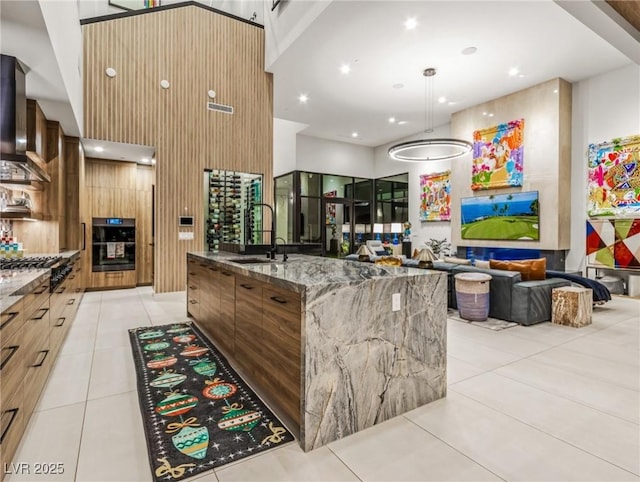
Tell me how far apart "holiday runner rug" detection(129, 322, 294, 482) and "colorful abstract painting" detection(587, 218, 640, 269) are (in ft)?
24.7

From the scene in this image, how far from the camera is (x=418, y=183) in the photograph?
11164 mm

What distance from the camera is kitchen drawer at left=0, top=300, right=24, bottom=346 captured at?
1679 millimetres

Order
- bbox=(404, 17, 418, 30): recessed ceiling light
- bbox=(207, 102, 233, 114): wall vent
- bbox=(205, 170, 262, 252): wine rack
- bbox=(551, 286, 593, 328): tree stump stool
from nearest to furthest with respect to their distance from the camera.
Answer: bbox=(551, 286, 593, 328): tree stump stool < bbox=(404, 17, 418, 30): recessed ceiling light < bbox=(207, 102, 233, 114): wall vent < bbox=(205, 170, 262, 252): wine rack

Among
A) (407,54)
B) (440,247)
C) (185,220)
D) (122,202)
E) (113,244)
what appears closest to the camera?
(407,54)

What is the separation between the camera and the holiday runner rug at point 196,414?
182 cm

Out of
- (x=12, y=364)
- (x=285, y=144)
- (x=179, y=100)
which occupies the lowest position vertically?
(x=12, y=364)

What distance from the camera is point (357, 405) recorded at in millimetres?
2066

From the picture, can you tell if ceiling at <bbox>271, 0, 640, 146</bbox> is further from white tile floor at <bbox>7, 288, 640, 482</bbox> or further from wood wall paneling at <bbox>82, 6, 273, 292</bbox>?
white tile floor at <bbox>7, 288, 640, 482</bbox>

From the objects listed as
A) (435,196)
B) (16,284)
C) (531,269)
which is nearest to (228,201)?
(16,284)

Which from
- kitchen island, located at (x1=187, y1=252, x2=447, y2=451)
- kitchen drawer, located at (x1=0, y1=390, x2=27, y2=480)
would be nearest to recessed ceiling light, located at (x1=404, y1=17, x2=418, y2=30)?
kitchen island, located at (x1=187, y1=252, x2=447, y2=451)

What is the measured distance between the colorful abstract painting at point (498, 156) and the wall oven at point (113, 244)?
322 inches

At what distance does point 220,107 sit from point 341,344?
261 inches

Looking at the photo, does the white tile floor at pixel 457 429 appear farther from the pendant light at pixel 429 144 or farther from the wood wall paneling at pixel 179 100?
the pendant light at pixel 429 144

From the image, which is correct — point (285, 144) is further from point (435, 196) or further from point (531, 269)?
point (531, 269)
